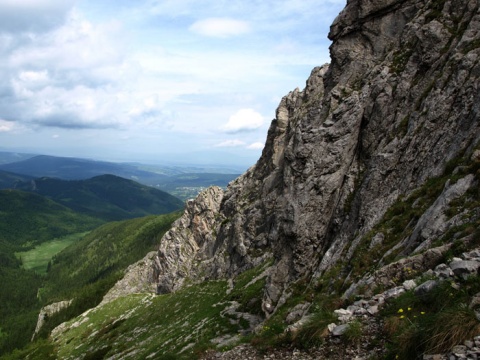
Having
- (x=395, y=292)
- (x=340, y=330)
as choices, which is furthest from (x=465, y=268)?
(x=340, y=330)

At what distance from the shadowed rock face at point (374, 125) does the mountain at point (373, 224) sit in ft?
0.53

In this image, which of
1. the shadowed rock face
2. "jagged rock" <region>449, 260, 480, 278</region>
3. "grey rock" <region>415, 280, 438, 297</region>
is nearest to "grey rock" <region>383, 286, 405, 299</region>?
"grey rock" <region>415, 280, 438, 297</region>

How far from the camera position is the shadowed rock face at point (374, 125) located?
29953 millimetres

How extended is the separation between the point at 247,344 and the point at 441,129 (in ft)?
82.0

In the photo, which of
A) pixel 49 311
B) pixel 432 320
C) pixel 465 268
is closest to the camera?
pixel 432 320

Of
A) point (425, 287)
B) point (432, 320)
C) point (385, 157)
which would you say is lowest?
point (432, 320)

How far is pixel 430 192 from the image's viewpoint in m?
25.3

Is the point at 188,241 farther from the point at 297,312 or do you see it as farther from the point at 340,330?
the point at 340,330

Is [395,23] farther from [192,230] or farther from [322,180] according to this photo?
[192,230]

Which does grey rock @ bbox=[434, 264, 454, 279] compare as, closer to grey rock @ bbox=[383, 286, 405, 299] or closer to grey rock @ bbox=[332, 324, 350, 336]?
grey rock @ bbox=[383, 286, 405, 299]

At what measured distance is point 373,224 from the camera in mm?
29422

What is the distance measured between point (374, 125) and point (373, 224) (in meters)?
14.5

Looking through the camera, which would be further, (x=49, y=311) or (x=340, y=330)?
(x=49, y=311)

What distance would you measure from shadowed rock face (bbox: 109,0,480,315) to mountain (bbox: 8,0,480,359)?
0.16 metres
